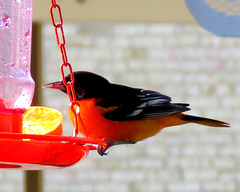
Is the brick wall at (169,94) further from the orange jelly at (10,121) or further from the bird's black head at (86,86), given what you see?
the orange jelly at (10,121)

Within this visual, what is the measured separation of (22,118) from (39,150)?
0.24 meters

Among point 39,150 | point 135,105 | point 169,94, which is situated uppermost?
point 169,94

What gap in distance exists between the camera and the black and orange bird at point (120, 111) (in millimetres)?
2047

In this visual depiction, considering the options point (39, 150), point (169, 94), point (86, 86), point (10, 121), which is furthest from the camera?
point (169, 94)

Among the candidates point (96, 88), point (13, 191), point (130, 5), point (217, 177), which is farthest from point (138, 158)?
point (96, 88)

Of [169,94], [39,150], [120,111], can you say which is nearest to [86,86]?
[120,111]

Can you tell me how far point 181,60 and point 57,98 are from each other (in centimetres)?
80

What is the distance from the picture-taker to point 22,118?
1.38 m

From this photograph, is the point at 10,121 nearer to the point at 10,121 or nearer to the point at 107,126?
the point at 10,121

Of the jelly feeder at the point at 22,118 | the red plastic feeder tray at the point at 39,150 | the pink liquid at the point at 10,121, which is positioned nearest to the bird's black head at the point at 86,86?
the jelly feeder at the point at 22,118

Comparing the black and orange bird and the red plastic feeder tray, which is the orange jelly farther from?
the black and orange bird

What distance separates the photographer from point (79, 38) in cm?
358

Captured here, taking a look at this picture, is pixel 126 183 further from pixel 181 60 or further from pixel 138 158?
pixel 181 60

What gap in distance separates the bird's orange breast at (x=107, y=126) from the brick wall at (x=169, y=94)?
1380mm
